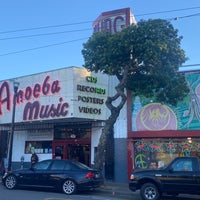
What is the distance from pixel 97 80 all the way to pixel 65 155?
5.37 meters

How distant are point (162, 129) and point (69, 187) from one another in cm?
672

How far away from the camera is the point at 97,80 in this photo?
21125 millimetres

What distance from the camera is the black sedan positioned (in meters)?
14.7

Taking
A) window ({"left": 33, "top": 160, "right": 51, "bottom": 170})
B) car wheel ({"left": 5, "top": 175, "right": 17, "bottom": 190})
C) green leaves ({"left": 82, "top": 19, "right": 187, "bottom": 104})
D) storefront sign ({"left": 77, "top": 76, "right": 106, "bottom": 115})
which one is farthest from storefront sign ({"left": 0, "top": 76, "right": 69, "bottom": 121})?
car wheel ({"left": 5, "top": 175, "right": 17, "bottom": 190})

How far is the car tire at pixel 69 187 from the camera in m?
14.6

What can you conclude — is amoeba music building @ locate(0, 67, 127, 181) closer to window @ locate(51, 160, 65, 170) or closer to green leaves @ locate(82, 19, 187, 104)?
green leaves @ locate(82, 19, 187, 104)

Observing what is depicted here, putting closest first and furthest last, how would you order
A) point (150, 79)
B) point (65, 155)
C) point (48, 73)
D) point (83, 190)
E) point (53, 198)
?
point (53, 198)
point (83, 190)
point (150, 79)
point (48, 73)
point (65, 155)

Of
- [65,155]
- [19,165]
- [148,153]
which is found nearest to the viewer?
[148,153]

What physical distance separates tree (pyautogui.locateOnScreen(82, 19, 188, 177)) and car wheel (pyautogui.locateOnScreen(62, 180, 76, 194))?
8.68ft

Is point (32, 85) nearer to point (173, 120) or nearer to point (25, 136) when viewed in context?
point (25, 136)

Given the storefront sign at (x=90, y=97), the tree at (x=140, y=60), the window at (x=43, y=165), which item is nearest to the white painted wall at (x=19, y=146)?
the storefront sign at (x=90, y=97)

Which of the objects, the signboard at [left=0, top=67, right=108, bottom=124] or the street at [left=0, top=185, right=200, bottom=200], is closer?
the street at [left=0, top=185, right=200, bottom=200]

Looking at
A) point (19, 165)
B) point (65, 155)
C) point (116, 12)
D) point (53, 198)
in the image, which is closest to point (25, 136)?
point (19, 165)

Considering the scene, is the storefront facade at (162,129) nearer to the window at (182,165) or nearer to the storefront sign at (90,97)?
the storefront sign at (90,97)
